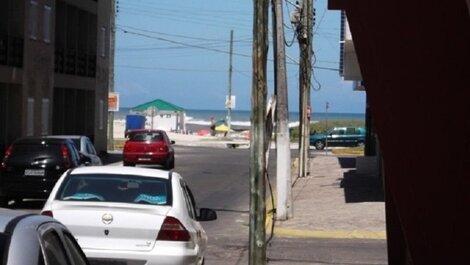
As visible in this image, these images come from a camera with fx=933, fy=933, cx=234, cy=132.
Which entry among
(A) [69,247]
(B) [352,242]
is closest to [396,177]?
(A) [69,247]

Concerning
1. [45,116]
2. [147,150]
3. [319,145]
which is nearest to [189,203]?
[147,150]

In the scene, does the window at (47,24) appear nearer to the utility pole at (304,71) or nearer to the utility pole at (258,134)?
the utility pole at (304,71)

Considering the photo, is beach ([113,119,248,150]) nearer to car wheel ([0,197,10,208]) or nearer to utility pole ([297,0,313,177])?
utility pole ([297,0,313,177])

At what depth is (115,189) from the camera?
1063cm

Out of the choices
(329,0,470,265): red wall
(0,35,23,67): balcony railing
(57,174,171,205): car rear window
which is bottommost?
(57,174,171,205): car rear window

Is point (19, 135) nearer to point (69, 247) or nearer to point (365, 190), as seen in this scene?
point (365, 190)

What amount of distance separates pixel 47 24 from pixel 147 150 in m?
6.63

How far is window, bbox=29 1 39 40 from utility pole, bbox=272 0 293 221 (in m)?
17.9

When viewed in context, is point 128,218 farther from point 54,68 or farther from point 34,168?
point 54,68

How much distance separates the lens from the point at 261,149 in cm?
1339

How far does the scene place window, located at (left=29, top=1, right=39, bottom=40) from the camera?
36.2 metres

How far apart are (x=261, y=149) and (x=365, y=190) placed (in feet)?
51.0

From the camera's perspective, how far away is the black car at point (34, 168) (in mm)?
21969

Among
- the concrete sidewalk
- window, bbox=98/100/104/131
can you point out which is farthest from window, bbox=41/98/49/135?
the concrete sidewalk
